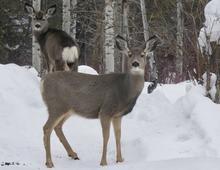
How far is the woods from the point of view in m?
11.9

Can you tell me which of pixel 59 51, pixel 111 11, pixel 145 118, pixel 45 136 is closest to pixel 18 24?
pixel 111 11

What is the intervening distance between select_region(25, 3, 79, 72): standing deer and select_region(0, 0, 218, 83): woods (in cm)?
104

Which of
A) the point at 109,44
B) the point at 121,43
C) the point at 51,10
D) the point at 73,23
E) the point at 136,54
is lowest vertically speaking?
the point at 109,44

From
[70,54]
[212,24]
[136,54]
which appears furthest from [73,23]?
[136,54]

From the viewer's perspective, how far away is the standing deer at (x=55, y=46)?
1125 cm

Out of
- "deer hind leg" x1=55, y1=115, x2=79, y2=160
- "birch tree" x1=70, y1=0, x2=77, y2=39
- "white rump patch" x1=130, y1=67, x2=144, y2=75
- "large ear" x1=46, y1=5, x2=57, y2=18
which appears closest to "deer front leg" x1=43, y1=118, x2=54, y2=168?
"deer hind leg" x1=55, y1=115, x2=79, y2=160

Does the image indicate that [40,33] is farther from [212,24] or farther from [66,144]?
[66,144]

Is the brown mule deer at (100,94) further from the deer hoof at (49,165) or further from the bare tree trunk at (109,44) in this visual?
the bare tree trunk at (109,44)

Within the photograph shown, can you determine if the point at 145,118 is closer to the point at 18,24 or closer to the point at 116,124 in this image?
the point at 116,124

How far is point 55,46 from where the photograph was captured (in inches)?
461

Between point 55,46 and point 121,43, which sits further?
point 55,46

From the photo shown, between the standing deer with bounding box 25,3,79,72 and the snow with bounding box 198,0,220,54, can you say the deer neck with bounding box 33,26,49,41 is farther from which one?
the snow with bounding box 198,0,220,54

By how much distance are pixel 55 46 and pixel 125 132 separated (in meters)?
3.09

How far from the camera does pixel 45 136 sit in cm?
764
